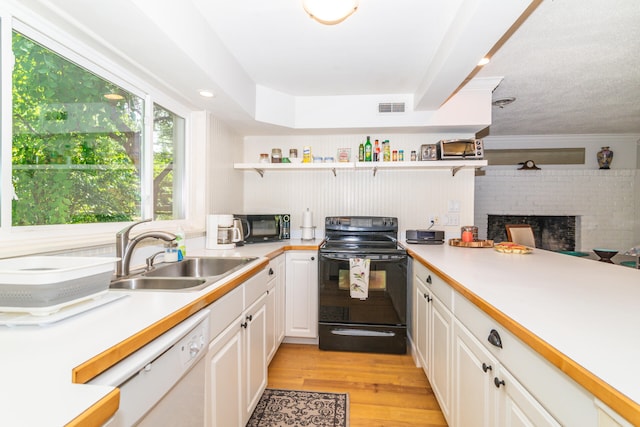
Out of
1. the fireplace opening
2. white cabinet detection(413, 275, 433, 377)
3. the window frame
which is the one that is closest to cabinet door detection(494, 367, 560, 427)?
white cabinet detection(413, 275, 433, 377)

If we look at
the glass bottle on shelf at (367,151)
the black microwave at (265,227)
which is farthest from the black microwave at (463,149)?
the black microwave at (265,227)

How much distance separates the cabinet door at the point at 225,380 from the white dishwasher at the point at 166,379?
8 cm

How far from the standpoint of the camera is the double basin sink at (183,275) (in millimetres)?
1278

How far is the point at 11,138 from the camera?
3.73 ft

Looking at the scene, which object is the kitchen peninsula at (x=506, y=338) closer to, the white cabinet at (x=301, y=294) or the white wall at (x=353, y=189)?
the white cabinet at (x=301, y=294)

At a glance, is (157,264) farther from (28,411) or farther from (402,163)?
(402,163)

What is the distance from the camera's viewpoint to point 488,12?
1354 mm

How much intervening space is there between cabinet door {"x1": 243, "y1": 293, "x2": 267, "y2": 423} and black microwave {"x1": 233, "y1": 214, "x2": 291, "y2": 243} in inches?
34.2

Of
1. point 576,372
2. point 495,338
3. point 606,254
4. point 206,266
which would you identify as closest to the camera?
point 576,372

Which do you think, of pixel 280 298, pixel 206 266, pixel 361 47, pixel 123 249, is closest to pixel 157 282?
pixel 123 249

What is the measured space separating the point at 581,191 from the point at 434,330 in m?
4.45

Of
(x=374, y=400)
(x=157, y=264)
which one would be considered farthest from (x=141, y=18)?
(x=374, y=400)

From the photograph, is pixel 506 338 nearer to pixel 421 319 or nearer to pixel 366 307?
pixel 421 319

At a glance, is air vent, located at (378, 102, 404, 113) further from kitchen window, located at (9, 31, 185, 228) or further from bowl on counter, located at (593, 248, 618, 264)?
bowl on counter, located at (593, 248, 618, 264)
